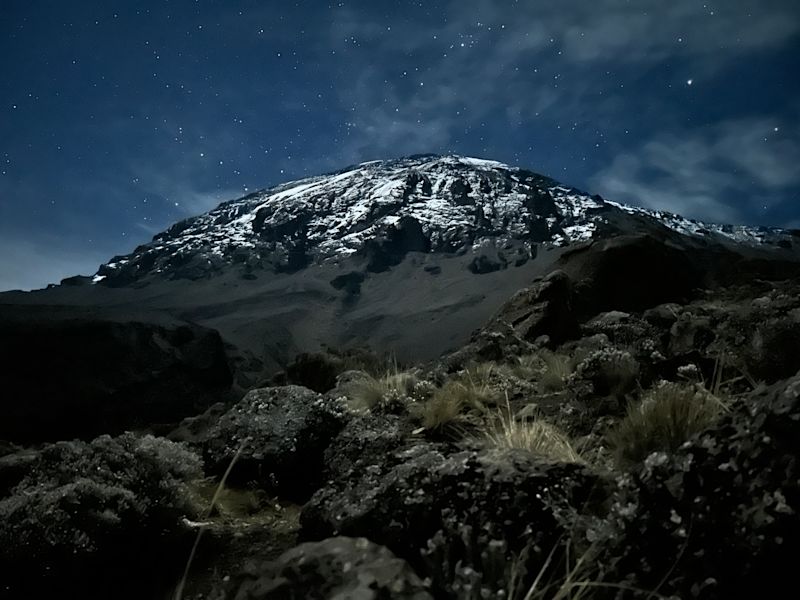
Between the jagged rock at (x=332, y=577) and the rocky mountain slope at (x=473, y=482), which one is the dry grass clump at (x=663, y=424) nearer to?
the rocky mountain slope at (x=473, y=482)

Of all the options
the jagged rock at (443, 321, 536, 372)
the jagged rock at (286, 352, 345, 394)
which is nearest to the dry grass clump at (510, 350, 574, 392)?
the jagged rock at (443, 321, 536, 372)

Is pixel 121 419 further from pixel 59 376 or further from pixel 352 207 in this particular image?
pixel 352 207

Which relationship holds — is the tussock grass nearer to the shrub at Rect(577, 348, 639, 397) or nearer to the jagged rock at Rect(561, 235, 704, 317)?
the shrub at Rect(577, 348, 639, 397)

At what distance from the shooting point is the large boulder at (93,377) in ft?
71.6

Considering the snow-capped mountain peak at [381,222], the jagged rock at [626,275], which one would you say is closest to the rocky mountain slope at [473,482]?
the jagged rock at [626,275]

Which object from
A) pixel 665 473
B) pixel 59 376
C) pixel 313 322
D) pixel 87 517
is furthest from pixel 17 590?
pixel 313 322

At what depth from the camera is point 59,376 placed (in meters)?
23.3

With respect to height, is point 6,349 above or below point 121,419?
above

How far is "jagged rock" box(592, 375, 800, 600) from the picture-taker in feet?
5.29

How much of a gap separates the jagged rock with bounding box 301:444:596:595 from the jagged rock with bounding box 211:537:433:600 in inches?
7.0

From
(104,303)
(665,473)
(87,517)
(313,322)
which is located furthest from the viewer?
(104,303)

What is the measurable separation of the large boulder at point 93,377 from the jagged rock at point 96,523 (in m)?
18.8

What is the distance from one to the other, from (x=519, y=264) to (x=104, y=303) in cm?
8016

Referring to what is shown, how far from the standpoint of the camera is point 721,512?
5.85 ft
